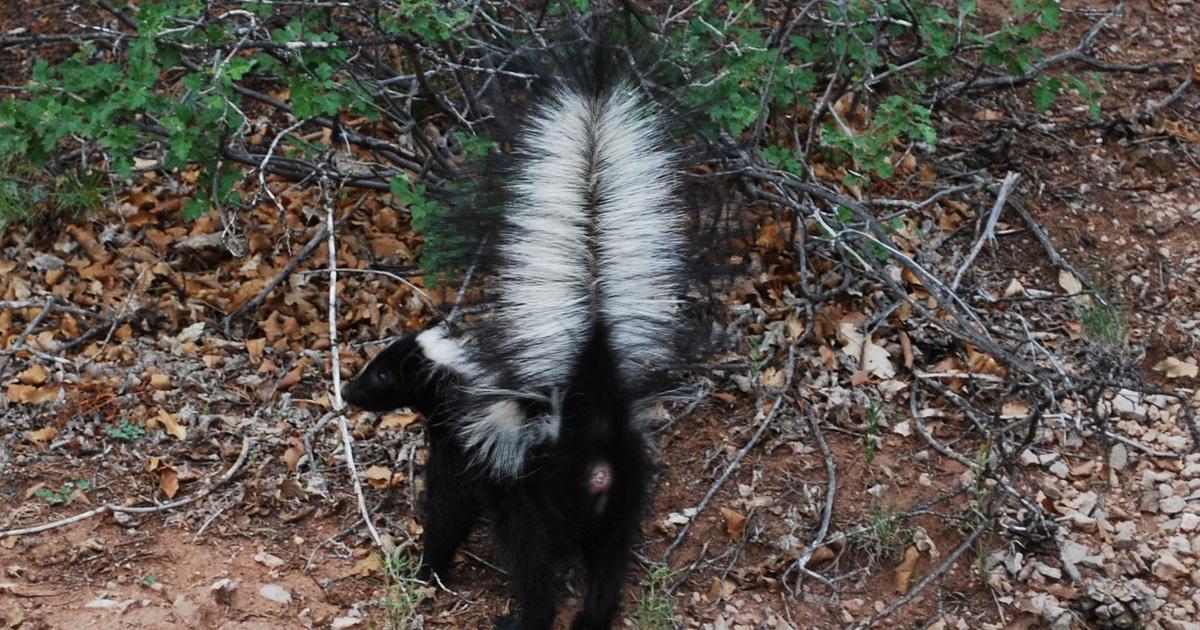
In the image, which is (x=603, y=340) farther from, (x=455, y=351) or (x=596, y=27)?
(x=596, y=27)

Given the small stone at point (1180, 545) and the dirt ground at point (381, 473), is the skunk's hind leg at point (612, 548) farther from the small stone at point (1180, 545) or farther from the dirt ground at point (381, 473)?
the small stone at point (1180, 545)

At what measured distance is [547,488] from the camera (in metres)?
4.17

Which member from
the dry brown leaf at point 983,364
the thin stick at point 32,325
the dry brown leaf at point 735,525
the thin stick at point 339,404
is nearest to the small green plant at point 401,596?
the thin stick at point 339,404

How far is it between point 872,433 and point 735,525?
0.68 m

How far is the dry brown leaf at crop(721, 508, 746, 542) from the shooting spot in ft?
16.2

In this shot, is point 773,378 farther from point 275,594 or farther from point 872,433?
point 275,594

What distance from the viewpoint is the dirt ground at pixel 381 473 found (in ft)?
15.2

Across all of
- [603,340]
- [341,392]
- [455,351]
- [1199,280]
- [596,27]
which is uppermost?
[596,27]

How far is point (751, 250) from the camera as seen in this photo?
6.02m

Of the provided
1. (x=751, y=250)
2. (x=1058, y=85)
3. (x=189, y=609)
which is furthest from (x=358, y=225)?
(x=1058, y=85)

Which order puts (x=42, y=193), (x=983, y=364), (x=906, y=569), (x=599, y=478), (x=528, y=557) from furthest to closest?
(x=42, y=193)
(x=983, y=364)
(x=906, y=569)
(x=528, y=557)
(x=599, y=478)

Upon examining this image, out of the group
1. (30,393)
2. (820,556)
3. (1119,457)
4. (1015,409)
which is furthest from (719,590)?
(30,393)

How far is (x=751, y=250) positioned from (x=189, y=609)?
2905mm

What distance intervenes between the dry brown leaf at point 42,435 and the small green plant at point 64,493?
0.30 meters
